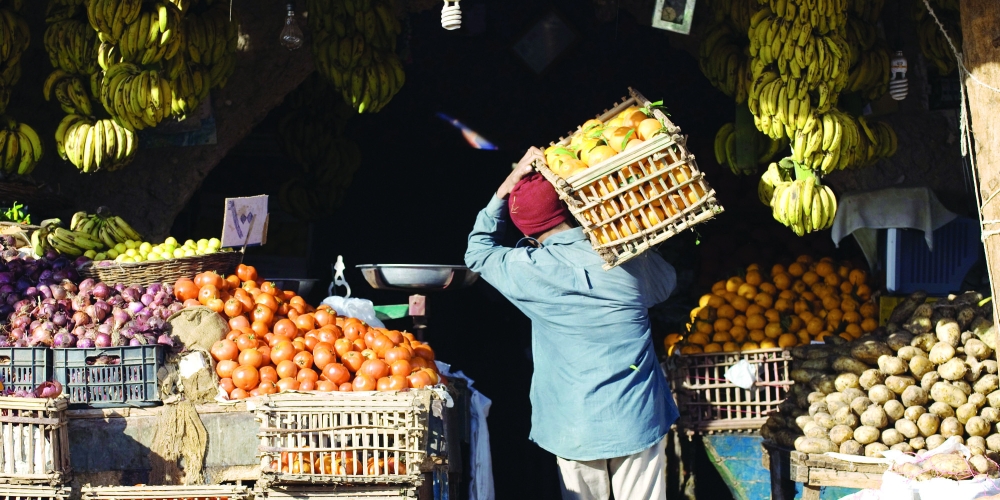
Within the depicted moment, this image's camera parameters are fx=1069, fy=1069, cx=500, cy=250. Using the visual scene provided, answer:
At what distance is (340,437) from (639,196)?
1.46m

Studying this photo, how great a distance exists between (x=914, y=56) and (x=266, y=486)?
164 inches

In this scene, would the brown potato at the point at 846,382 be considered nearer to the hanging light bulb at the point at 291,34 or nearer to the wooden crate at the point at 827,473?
the wooden crate at the point at 827,473

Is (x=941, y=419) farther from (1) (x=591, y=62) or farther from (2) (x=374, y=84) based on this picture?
(1) (x=591, y=62)

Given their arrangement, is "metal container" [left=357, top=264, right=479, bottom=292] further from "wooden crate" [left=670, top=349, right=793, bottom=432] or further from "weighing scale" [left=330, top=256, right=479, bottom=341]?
"wooden crate" [left=670, top=349, right=793, bottom=432]

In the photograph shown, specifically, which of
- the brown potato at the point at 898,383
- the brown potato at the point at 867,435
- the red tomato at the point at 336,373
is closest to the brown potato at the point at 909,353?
the brown potato at the point at 898,383

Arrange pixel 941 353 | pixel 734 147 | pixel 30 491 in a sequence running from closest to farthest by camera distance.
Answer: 1. pixel 30 491
2. pixel 941 353
3. pixel 734 147

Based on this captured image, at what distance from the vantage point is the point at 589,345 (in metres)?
4.19

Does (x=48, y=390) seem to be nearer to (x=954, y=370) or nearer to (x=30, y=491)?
(x=30, y=491)

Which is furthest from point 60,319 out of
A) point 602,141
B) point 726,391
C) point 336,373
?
point 726,391

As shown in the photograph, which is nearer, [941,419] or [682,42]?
[941,419]

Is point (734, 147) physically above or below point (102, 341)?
above

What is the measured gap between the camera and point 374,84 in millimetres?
5824

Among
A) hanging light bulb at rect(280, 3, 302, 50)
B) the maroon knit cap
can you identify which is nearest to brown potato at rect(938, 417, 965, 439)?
the maroon knit cap

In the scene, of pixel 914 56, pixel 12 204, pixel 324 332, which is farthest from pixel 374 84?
pixel 914 56
